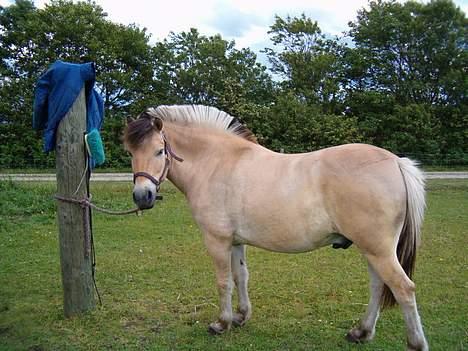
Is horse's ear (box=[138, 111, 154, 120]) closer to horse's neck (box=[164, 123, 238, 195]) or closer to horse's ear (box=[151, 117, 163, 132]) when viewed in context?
horse's ear (box=[151, 117, 163, 132])

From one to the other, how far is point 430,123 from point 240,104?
911cm

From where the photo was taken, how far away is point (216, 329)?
3840mm

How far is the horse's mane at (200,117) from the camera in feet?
13.1

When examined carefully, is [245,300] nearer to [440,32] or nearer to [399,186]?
[399,186]

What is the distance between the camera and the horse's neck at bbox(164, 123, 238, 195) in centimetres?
391

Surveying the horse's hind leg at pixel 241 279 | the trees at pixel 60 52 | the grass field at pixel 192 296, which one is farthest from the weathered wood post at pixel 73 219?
the trees at pixel 60 52

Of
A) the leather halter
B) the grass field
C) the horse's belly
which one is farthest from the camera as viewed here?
the grass field

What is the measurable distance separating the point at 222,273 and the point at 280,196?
953 millimetres

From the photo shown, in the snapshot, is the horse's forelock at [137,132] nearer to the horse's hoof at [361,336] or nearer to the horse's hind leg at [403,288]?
the horse's hind leg at [403,288]

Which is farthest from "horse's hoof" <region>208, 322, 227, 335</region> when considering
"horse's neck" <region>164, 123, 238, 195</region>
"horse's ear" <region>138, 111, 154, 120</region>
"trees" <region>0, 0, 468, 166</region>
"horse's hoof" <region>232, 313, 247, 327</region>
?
"trees" <region>0, 0, 468, 166</region>

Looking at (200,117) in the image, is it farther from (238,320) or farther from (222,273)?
(238,320)

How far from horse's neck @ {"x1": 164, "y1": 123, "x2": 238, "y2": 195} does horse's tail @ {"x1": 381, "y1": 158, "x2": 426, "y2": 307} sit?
5.26 ft

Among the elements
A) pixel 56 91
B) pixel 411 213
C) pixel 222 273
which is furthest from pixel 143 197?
pixel 411 213

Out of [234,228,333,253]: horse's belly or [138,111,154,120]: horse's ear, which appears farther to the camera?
[138,111,154,120]: horse's ear
